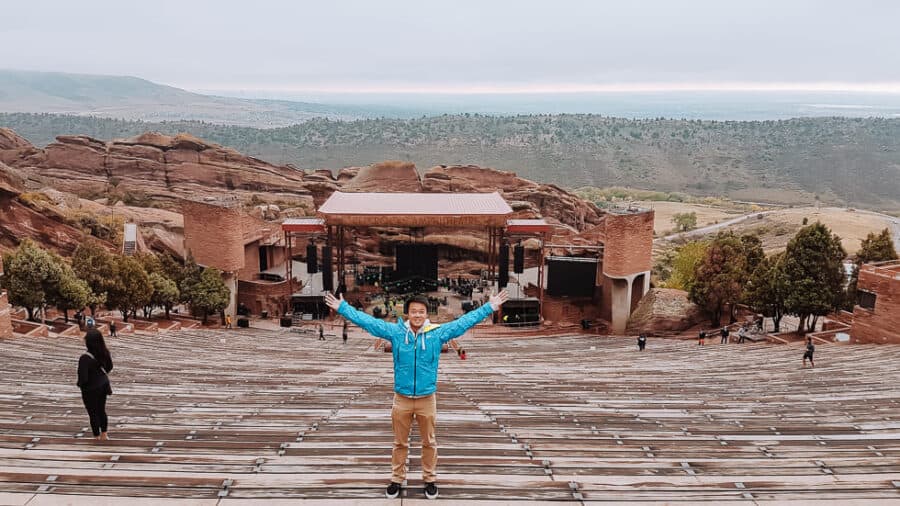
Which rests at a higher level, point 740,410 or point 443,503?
point 443,503

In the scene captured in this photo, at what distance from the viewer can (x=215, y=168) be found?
64.7 m

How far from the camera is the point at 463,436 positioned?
733 cm

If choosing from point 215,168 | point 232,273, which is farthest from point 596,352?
point 215,168

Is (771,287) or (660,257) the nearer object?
(771,287)

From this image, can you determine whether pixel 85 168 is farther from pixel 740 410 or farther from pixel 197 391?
pixel 740 410

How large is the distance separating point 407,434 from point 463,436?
6.31 feet

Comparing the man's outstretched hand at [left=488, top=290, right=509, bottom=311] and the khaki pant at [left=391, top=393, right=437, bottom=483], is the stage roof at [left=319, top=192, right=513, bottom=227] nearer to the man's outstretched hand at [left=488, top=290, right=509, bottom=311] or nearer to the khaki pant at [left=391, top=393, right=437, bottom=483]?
the man's outstretched hand at [left=488, top=290, right=509, bottom=311]

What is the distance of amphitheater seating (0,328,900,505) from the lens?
572cm

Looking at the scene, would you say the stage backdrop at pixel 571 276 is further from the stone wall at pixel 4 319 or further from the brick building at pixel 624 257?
the stone wall at pixel 4 319

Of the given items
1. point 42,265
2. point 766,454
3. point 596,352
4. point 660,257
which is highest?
point 766,454

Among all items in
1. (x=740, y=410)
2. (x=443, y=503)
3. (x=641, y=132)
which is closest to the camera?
(x=443, y=503)

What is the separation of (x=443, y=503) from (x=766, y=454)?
4169 mm

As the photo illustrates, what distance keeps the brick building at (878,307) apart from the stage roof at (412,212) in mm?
19286

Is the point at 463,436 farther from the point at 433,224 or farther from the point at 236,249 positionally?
the point at 236,249
